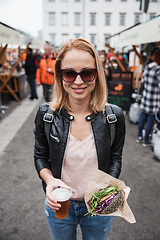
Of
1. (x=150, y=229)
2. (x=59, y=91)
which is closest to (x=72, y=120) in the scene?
(x=59, y=91)

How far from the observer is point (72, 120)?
1.27m

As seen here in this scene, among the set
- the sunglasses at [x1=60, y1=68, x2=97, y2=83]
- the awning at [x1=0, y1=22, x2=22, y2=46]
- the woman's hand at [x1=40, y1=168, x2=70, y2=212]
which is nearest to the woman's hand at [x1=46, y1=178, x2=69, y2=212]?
the woman's hand at [x1=40, y1=168, x2=70, y2=212]

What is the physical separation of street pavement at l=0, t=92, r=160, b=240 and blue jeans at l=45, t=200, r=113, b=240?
1.08m

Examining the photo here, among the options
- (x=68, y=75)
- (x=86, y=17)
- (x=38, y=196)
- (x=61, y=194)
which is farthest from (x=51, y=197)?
(x=86, y=17)

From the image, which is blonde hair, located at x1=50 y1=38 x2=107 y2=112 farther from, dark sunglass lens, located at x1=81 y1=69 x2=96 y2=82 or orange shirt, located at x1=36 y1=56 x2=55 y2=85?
orange shirt, located at x1=36 y1=56 x2=55 y2=85

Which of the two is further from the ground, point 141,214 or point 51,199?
point 51,199

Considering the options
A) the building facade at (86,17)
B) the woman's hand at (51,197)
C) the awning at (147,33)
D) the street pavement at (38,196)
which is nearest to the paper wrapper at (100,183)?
the woman's hand at (51,197)

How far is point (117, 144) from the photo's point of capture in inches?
52.8

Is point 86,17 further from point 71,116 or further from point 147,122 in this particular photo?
point 71,116

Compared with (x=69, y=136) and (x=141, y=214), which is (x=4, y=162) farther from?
(x=69, y=136)

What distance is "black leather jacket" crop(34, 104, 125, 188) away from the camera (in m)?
1.23

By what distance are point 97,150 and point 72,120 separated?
0.86ft

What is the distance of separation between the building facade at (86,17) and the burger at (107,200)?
1500 inches

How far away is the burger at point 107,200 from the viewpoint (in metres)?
1.03
